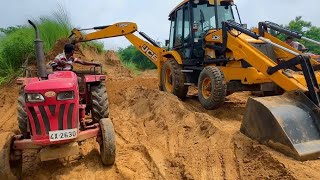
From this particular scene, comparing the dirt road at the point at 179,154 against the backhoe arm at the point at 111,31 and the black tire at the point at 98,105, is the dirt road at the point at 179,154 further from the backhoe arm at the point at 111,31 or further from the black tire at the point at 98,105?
the backhoe arm at the point at 111,31

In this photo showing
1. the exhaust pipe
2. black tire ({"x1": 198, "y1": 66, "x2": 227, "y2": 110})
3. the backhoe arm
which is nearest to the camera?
the exhaust pipe

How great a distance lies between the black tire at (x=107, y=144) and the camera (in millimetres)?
4855

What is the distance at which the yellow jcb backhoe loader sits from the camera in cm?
460

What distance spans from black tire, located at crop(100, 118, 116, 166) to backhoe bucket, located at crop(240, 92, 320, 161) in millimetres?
1827

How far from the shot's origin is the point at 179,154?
5164mm

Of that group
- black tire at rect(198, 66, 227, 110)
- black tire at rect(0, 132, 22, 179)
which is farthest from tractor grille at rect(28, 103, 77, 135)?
black tire at rect(198, 66, 227, 110)

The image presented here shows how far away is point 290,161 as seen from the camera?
13.9 feet

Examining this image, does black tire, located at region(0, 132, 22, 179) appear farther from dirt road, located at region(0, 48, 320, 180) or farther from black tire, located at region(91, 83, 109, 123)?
black tire, located at region(91, 83, 109, 123)

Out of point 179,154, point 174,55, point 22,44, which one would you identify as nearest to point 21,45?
point 22,44

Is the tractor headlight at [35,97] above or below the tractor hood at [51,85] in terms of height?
below

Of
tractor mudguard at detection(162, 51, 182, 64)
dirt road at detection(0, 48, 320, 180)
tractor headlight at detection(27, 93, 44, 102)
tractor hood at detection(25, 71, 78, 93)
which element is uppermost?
tractor mudguard at detection(162, 51, 182, 64)

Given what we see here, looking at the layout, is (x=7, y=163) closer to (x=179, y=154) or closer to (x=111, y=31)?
(x=179, y=154)

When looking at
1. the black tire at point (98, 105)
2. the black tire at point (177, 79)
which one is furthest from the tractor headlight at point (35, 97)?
the black tire at point (177, 79)

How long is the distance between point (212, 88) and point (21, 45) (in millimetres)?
7885
